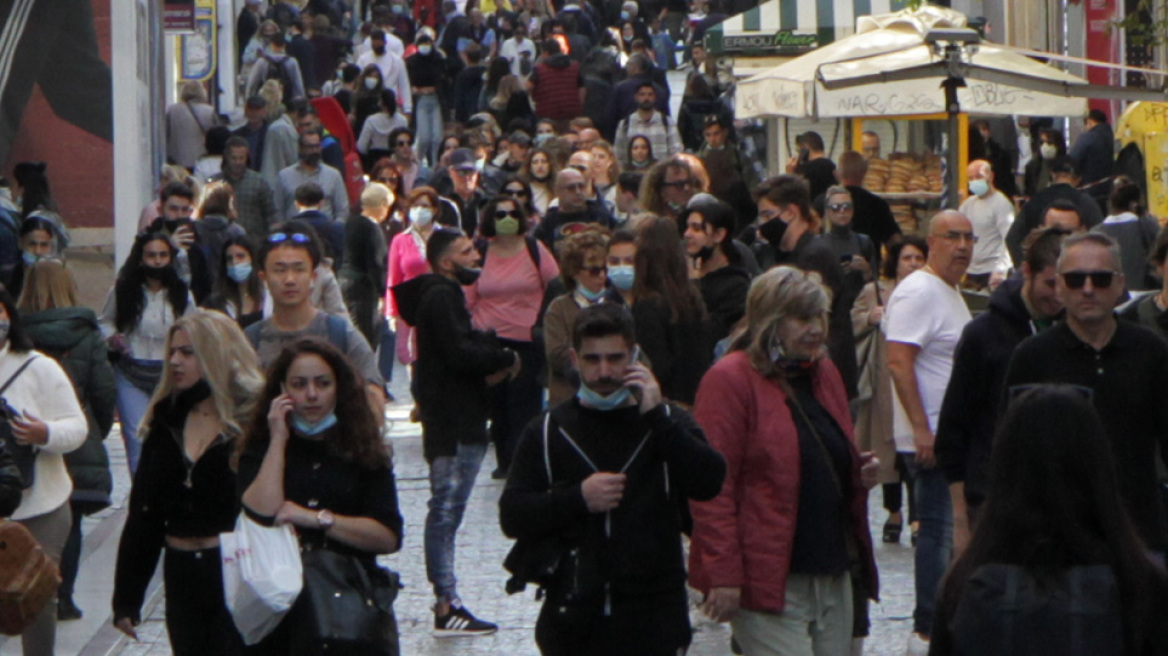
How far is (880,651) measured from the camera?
870 cm

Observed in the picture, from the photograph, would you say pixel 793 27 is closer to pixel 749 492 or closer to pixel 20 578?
pixel 20 578

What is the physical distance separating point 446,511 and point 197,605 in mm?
2635

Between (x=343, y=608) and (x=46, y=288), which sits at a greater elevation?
(x=46, y=288)

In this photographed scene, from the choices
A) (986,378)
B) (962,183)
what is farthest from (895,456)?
(962,183)

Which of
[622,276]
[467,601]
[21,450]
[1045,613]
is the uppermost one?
[622,276]

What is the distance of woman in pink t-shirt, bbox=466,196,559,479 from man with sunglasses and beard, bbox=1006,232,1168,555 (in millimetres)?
5933

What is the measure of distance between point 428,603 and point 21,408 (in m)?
2.34

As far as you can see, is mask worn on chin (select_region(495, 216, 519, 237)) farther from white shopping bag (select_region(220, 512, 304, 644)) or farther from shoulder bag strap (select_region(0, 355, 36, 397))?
white shopping bag (select_region(220, 512, 304, 644))

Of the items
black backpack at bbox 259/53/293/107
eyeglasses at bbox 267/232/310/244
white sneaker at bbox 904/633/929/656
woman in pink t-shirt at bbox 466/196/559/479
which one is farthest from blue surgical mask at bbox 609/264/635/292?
black backpack at bbox 259/53/293/107

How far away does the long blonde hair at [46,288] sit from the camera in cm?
985

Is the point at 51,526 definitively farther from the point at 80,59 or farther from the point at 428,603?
the point at 80,59

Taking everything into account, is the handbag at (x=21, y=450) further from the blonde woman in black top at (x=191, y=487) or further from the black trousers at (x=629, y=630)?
the black trousers at (x=629, y=630)

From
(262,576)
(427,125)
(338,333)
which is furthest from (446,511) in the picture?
(427,125)

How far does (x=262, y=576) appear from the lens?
589 cm
